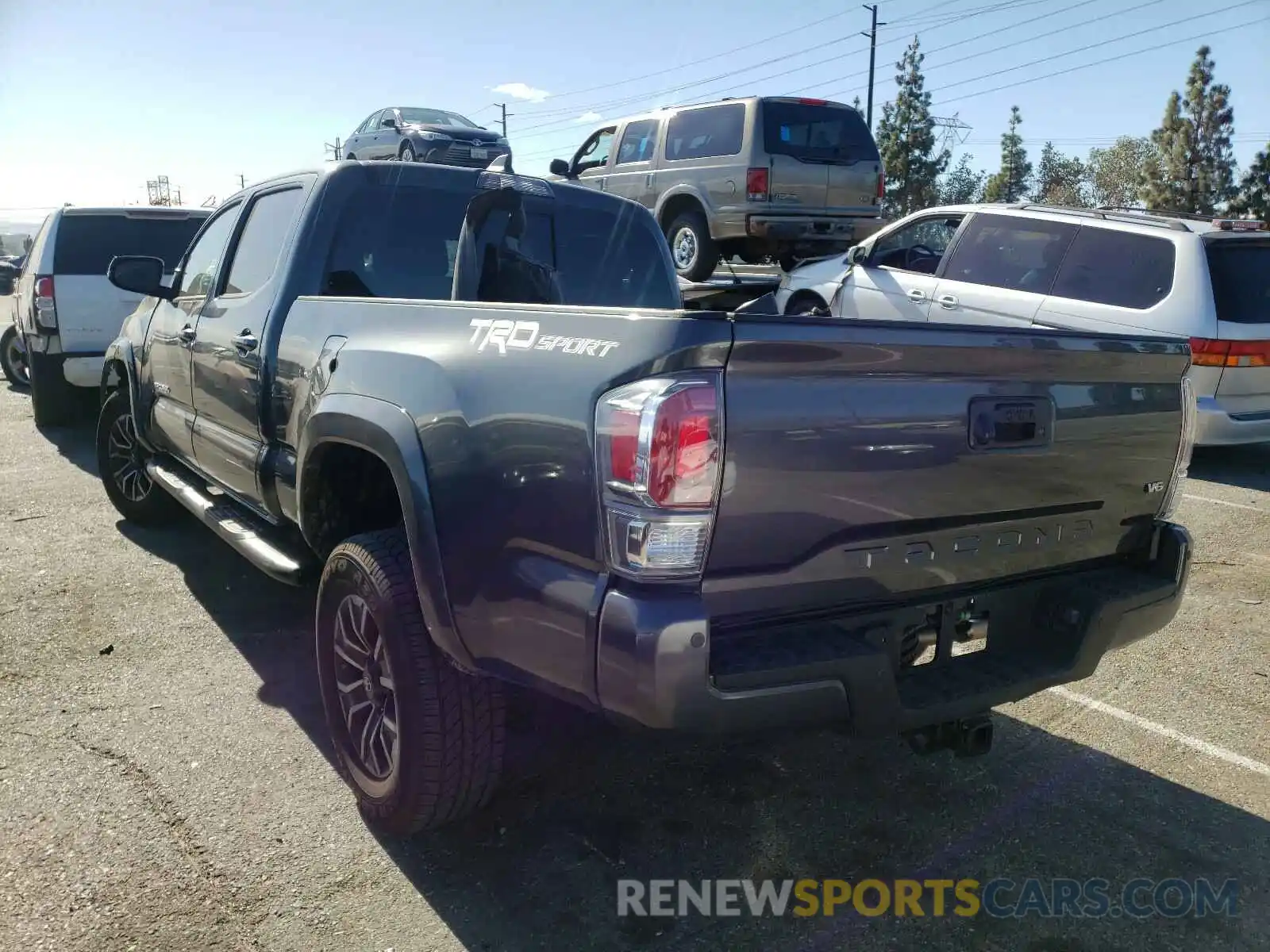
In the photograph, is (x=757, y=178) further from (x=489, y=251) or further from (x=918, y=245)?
(x=489, y=251)

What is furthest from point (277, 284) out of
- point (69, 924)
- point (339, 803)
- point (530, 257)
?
point (69, 924)

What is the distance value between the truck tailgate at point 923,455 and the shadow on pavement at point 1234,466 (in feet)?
17.6

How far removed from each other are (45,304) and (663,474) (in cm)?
839

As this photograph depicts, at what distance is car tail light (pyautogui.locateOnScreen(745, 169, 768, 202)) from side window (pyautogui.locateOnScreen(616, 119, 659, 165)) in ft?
5.83

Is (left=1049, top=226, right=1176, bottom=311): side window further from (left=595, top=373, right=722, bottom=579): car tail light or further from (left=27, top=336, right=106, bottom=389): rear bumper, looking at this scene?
→ (left=27, top=336, right=106, bottom=389): rear bumper

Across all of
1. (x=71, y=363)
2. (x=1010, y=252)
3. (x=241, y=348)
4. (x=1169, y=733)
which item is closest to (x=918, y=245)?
(x=1010, y=252)

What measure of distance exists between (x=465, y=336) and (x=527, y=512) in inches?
23.0

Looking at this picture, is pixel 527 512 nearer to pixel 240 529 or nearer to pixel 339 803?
pixel 339 803

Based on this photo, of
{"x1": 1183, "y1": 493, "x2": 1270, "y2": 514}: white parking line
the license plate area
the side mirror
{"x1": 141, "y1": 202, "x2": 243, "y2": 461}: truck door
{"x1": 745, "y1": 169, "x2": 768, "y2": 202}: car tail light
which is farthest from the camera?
{"x1": 745, "y1": 169, "x2": 768, "y2": 202}: car tail light

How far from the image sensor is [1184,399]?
2926 mm

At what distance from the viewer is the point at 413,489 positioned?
253cm

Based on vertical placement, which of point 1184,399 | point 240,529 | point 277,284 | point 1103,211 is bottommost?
point 240,529

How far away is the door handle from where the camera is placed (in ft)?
12.4

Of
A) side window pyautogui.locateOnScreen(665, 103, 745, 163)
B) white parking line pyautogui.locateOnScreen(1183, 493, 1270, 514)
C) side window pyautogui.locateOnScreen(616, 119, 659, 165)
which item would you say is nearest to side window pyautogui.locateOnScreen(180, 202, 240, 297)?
white parking line pyautogui.locateOnScreen(1183, 493, 1270, 514)
